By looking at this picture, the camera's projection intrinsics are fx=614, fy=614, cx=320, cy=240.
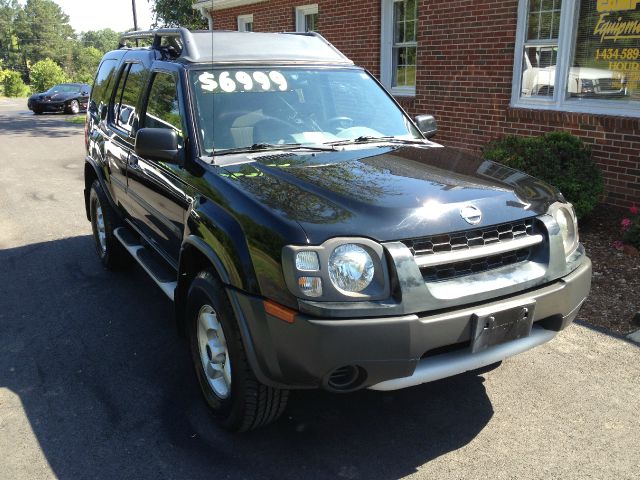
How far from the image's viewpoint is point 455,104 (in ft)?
31.3

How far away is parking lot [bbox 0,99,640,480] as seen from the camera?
303 cm

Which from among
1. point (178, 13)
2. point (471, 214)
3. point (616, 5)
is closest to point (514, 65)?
point (616, 5)

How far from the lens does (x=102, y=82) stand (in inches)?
234

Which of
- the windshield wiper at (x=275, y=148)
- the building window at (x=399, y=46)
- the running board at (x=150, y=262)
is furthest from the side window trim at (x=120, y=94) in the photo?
the building window at (x=399, y=46)

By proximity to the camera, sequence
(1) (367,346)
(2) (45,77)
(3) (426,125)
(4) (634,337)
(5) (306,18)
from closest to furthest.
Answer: (1) (367,346) < (4) (634,337) < (3) (426,125) < (5) (306,18) < (2) (45,77)

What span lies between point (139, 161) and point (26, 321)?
1.58 meters

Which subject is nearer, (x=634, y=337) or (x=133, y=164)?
(x=634, y=337)

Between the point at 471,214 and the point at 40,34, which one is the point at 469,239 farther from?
the point at 40,34

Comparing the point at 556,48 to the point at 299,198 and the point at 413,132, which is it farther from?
the point at 299,198

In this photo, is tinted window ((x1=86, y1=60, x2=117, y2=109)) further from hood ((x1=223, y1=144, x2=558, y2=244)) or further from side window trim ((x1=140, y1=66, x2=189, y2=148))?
hood ((x1=223, y1=144, x2=558, y2=244))

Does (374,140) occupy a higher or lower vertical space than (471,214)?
higher

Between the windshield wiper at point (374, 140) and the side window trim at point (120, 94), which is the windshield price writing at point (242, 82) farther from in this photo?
the side window trim at point (120, 94)

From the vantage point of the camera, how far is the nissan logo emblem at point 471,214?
2883 mm

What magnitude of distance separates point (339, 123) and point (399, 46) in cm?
735
